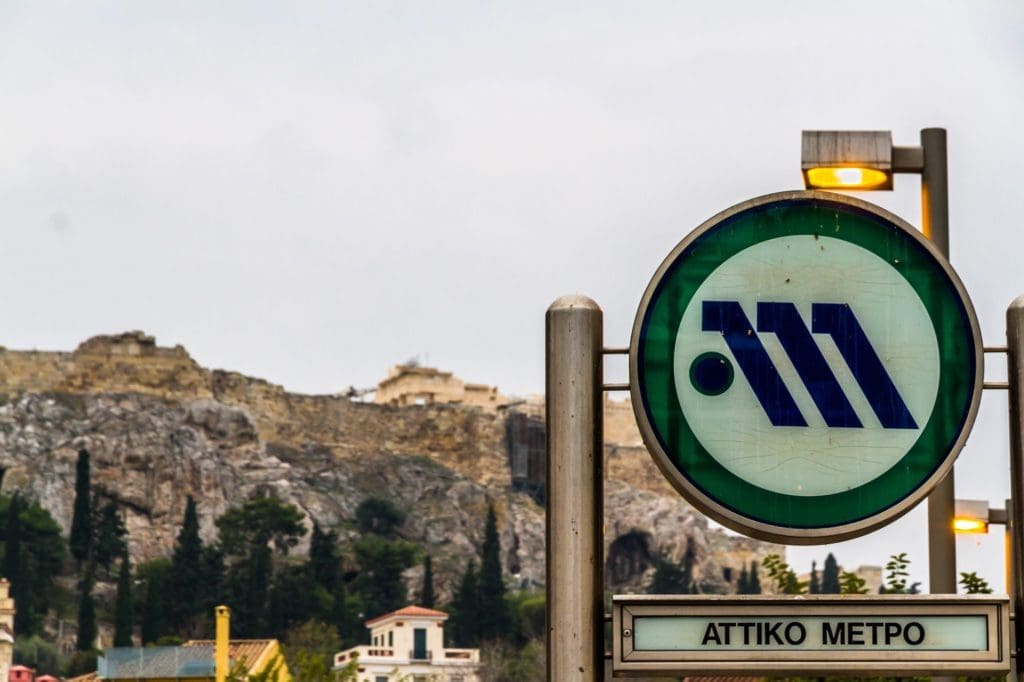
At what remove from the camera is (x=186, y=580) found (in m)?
170

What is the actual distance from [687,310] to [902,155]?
3905 mm

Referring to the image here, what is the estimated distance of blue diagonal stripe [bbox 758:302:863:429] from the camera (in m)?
6.28

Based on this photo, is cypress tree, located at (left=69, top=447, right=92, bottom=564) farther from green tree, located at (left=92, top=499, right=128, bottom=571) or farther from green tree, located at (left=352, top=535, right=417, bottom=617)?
green tree, located at (left=352, top=535, right=417, bottom=617)

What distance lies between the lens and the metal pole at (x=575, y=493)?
6297mm

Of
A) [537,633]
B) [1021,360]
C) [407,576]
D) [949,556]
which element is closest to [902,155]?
[949,556]

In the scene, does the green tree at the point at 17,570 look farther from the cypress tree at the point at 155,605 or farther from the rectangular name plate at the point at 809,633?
the rectangular name plate at the point at 809,633

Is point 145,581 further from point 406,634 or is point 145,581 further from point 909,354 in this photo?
point 909,354

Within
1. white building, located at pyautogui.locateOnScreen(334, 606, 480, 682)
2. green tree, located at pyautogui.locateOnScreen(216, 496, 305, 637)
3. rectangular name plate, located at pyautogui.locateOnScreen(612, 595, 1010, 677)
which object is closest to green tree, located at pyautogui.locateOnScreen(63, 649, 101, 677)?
green tree, located at pyautogui.locateOnScreen(216, 496, 305, 637)

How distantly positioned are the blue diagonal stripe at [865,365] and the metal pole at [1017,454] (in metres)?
0.31

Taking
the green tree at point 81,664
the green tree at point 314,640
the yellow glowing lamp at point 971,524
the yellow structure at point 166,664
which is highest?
the green tree at point 314,640

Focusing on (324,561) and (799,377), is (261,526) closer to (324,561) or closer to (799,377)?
(324,561)

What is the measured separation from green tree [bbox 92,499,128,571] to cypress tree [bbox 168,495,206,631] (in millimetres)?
7702

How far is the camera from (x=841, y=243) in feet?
21.0

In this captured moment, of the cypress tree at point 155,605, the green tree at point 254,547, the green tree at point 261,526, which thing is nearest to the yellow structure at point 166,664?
the cypress tree at point 155,605
